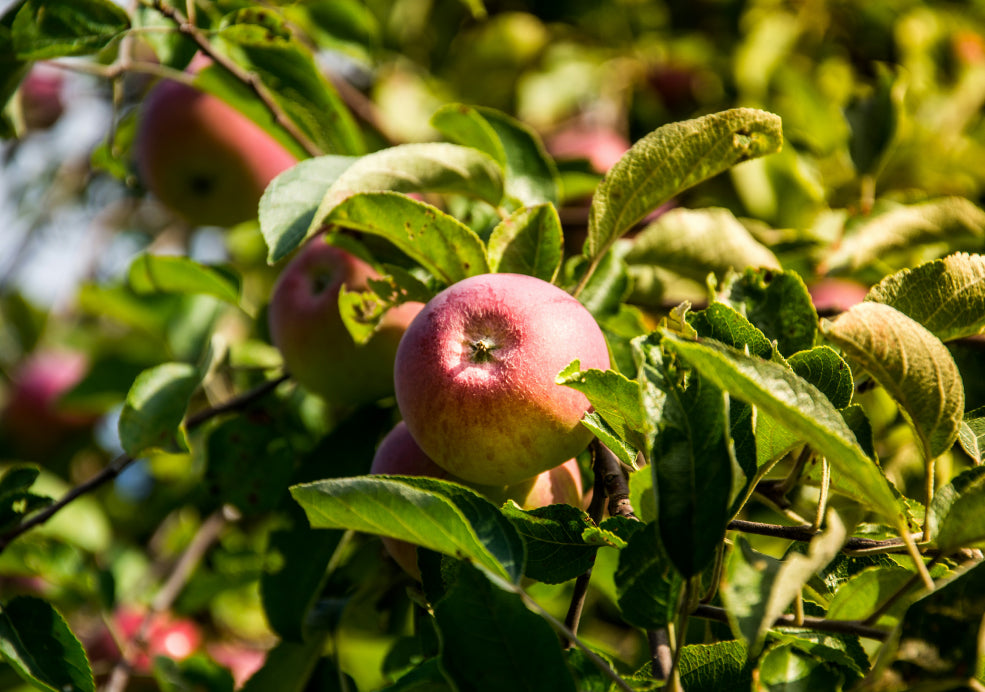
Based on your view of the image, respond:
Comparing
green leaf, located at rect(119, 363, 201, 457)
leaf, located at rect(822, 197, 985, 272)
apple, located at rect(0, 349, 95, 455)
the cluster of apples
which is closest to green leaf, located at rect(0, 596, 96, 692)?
green leaf, located at rect(119, 363, 201, 457)

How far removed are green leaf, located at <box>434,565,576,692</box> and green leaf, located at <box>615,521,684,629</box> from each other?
72 mm

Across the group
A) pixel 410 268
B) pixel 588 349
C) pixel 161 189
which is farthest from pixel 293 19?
pixel 588 349

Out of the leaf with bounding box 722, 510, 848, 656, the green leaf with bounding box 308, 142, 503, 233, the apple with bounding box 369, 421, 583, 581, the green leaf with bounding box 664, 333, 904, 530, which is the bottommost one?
the apple with bounding box 369, 421, 583, 581

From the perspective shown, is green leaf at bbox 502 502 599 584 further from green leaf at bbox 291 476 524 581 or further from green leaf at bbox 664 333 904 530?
green leaf at bbox 664 333 904 530

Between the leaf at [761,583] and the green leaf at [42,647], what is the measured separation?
27.2 inches

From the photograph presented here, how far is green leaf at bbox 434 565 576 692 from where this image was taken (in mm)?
633

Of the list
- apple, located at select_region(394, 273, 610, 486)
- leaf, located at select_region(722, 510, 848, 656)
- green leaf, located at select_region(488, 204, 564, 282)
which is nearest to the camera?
leaf, located at select_region(722, 510, 848, 656)

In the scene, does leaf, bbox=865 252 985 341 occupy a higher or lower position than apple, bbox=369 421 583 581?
higher

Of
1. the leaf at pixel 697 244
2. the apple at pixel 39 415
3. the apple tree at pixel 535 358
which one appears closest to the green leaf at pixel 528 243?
the apple tree at pixel 535 358

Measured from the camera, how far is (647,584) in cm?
66

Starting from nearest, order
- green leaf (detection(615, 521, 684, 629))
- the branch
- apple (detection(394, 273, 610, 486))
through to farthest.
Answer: green leaf (detection(615, 521, 684, 629))
apple (detection(394, 273, 610, 486))
the branch

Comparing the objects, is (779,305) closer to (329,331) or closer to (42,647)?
(329,331)

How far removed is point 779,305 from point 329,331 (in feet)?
1.82

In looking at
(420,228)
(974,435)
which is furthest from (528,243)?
(974,435)
